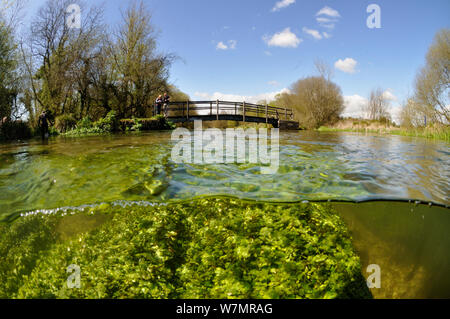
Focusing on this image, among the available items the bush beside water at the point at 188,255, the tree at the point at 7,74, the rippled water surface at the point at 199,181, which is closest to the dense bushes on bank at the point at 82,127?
the tree at the point at 7,74

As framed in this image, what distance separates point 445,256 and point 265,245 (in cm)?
205

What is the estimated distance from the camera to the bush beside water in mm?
1848

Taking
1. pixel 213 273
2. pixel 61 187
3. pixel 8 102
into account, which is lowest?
pixel 213 273

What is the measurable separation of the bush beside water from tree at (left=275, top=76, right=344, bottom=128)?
1076 inches

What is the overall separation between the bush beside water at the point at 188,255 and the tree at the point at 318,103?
1076 inches

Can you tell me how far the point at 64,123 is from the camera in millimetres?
13227

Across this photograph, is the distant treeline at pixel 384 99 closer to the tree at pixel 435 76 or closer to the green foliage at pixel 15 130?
the tree at pixel 435 76

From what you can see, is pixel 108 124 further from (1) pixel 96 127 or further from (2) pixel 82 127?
(2) pixel 82 127

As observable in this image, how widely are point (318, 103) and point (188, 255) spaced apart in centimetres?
2921

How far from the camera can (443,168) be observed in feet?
14.1

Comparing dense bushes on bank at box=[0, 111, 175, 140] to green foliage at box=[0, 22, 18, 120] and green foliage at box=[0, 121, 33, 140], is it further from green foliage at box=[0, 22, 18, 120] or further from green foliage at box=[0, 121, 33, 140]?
green foliage at box=[0, 22, 18, 120]

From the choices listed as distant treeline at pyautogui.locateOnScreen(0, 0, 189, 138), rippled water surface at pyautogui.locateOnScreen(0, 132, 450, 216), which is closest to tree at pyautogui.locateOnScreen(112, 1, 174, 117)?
distant treeline at pyautogui.locateOnScreen(0, 0, 189, 138)

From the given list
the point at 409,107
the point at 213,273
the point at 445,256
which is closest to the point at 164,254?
the point at 213,273
